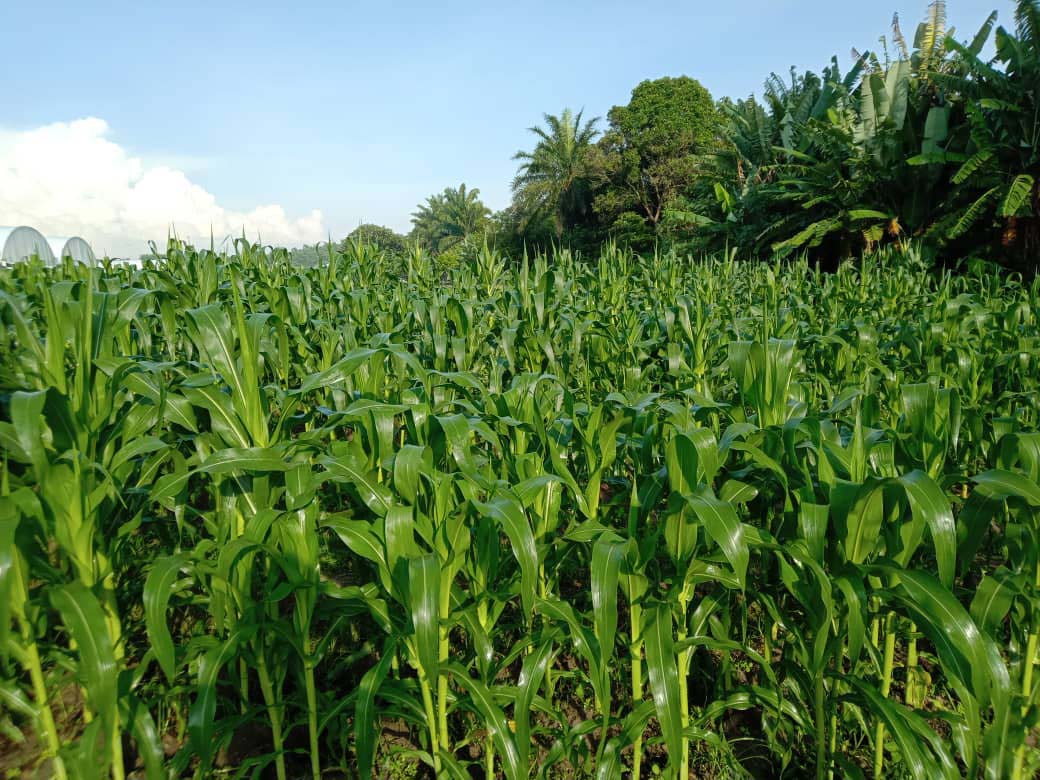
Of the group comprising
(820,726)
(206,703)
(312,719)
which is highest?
(206,703)

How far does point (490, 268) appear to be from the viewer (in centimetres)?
651

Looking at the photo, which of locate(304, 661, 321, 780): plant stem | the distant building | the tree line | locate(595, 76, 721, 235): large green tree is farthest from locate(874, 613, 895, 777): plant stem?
locate(595, 76, 721, 235): large green tree

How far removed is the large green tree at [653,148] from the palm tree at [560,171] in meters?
2.66

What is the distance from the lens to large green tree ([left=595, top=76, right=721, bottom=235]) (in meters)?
30.2

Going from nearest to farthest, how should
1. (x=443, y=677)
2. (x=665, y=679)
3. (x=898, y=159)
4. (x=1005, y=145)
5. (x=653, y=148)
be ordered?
1. (x=665, y=679)
2. (x=443, y=677)
3. (x=1005, y=145)
4. (x=898, y=159)
5. (x=653, y=148)

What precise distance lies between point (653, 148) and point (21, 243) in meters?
26.9

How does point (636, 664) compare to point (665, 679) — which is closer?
point (665, 679)

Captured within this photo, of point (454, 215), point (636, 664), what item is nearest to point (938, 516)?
point (636, 664)

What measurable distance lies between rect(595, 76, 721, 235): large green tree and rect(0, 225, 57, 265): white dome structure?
79.1 ft

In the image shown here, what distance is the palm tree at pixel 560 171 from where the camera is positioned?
115 ft

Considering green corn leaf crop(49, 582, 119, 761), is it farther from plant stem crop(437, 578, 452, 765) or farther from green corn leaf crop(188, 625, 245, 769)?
plant stem crop(437, 578, 452, 765)

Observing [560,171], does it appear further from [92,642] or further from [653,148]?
[92,642]

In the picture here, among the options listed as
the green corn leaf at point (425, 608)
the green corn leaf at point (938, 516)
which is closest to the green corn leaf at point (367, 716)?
the green corn leaf at point (425, 608)

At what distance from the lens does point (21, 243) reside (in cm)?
1834
